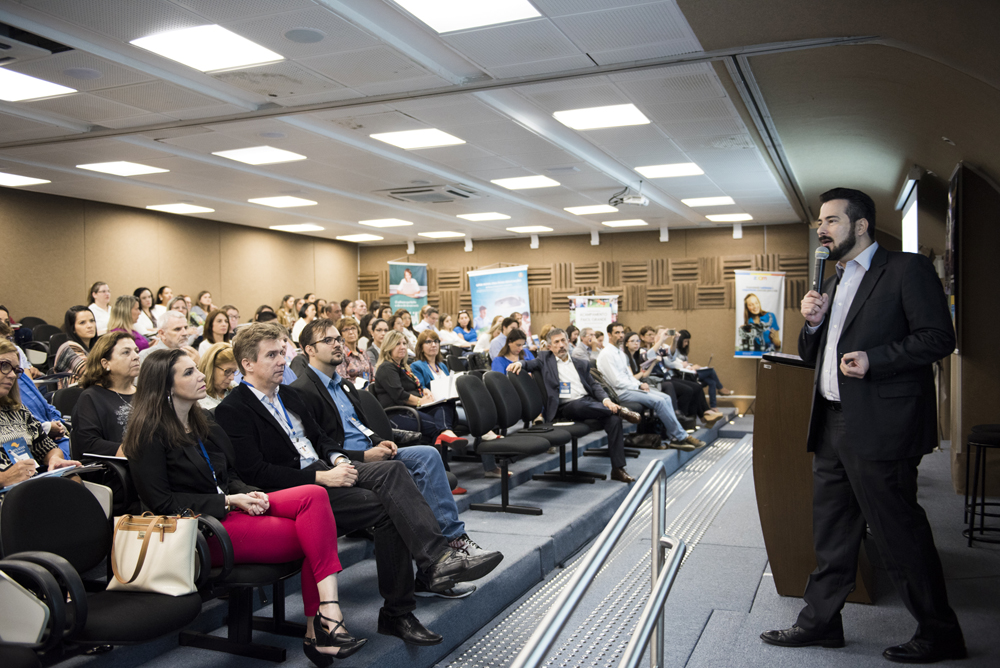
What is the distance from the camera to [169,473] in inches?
106

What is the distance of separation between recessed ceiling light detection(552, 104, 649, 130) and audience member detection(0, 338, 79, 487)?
4.41 meters

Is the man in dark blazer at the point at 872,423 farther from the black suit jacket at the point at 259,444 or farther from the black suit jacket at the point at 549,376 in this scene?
the black suit jacket at the point at 549,376

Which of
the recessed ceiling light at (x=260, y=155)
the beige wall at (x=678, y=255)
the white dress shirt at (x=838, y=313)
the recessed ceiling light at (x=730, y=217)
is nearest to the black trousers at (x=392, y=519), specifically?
the white dress shirt at (x=838, y=313)

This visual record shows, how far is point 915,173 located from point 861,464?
17.5ft

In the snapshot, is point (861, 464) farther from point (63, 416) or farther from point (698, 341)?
point (698, 341)

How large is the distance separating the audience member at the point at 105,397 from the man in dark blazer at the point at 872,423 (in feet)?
9.14

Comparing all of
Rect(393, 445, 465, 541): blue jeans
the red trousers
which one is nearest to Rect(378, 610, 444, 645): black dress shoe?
the red trousers

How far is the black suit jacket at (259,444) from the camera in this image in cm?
300

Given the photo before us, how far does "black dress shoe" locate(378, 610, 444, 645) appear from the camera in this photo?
282 centimetres

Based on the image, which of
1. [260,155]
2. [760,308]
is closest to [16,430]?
[260,155]

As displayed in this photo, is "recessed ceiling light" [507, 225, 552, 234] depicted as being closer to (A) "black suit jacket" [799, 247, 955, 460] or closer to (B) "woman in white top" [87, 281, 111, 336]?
(B) "woman in white top" [87, 281, 111, 336]

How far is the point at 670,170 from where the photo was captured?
8383mm

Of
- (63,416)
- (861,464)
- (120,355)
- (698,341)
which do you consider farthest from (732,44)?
(698,341)

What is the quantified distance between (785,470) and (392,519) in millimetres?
1696
